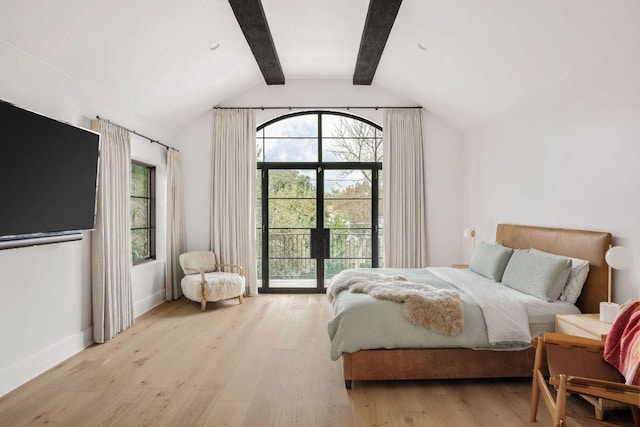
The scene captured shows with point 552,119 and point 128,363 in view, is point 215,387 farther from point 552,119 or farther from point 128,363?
point 552,119

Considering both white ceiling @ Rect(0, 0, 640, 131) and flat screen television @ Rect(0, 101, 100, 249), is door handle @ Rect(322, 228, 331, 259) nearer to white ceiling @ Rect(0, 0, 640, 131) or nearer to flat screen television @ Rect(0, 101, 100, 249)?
white ceiling @ Rect(0, 0, 640, 131)

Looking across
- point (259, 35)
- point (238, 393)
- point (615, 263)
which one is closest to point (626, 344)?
point (615, 263)

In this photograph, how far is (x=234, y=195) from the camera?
573cm

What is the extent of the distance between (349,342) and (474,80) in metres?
3.21

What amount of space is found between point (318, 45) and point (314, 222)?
8.26 feet

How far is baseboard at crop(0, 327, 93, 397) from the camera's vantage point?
2727 millimetres

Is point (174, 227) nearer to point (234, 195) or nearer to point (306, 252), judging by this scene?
point (234, 195)

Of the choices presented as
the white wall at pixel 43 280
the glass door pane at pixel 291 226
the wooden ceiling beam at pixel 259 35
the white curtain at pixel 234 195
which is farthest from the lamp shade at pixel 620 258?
the white curtain at pixel 234 195

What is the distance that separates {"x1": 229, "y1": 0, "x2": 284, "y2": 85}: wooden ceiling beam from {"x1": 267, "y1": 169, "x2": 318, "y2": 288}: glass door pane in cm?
149

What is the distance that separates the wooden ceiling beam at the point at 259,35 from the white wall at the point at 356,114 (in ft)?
1.57

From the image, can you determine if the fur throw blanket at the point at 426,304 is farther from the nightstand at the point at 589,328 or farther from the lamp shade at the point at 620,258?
the lamp shade at the point at 620,258

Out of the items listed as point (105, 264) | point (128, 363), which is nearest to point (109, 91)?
point (105, 264)

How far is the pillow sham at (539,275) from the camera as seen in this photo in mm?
2941

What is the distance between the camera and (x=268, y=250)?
5918 mm
